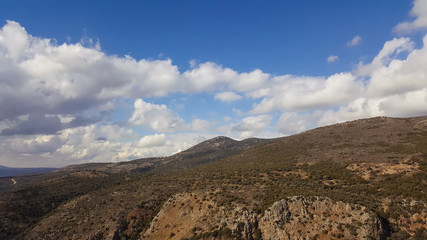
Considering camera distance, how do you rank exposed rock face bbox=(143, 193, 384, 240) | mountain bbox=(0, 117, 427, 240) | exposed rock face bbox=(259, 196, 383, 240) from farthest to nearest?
mountain bbox=(0, 117, 427, 240) → exposed rock face bbox=(143, 193, 384, 240) → exposed rock face bbox=(259, 196, 383, 240)

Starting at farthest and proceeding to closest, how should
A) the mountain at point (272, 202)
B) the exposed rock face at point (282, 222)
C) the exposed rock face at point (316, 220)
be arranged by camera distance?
the mountain at point (272, 202) → the exposed rock face at point (282, 222) → the exposed rock face at point (316, 220)

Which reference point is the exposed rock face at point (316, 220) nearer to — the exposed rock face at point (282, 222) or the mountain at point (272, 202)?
the exposed rock face at point (282, 222)

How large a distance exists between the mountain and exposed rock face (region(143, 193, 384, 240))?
5.9 inches

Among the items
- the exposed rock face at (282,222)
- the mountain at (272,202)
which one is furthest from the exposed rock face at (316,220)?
the mountain at (272,202)

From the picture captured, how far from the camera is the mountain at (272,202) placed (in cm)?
3819

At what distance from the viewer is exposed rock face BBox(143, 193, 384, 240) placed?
35.9 meters

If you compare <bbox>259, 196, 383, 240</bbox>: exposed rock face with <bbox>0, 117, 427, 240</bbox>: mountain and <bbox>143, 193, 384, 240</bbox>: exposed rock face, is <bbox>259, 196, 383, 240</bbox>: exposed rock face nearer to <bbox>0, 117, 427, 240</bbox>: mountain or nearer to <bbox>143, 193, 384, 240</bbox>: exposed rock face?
<bbox>143, 193, 384, 240</bbox>: exposed rock face

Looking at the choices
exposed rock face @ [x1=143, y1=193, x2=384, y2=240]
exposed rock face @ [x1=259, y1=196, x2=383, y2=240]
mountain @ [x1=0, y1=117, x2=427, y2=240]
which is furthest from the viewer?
mountain @ [x1=0, y1=117, x2=427, y2=240]

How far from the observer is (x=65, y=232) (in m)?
53.5

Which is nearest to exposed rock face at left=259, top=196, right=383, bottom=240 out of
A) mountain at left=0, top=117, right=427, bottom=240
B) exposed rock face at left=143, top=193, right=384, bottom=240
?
exposed rock face at left=143, top=193, right=384, bottom=240

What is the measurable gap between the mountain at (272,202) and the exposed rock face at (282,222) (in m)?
0.15

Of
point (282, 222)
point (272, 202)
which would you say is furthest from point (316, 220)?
point (272, 202)

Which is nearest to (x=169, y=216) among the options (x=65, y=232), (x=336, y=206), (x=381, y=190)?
(x=65, y=232)

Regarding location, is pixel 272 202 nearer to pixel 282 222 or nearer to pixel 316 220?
pixel 282 222
